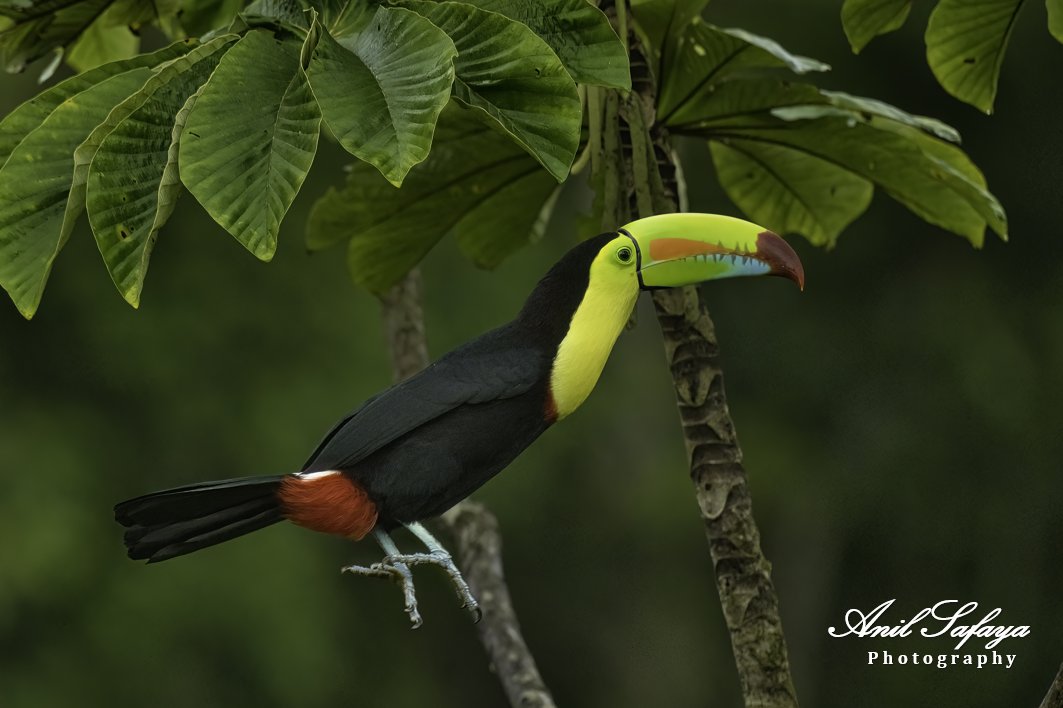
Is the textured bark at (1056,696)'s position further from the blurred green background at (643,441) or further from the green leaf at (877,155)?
the blurred green background at (643,441)

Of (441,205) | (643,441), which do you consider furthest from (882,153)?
(643,441)

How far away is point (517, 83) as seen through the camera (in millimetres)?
1775

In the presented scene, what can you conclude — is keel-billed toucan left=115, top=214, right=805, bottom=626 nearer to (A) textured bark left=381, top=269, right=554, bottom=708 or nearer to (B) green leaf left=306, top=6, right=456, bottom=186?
(B) green leaf left=306, top=6, right=456, bottom=186

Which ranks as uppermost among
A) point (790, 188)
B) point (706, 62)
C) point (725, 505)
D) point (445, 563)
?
point (706, 62)

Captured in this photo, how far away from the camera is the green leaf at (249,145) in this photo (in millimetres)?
1638

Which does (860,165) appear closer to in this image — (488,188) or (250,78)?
(488,188)

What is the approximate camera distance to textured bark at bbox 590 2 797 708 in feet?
7.47

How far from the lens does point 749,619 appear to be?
2.28m

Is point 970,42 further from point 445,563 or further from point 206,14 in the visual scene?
point 445,563

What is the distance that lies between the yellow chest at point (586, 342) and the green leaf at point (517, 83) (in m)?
0.15

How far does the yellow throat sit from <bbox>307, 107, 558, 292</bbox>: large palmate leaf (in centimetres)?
74

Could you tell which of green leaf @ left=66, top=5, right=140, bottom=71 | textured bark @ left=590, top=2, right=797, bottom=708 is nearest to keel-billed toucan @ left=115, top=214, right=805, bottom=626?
textured bark @ left=590, top=2, right=797, bottom=708

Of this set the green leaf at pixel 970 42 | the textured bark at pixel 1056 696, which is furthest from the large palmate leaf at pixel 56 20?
the textured bark at pixel 1056 696

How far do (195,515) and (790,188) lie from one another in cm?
157
